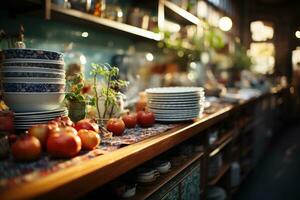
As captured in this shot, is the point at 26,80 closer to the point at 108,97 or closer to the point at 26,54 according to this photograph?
the point at 26,54

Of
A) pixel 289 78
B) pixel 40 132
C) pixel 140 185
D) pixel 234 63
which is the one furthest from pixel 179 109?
pixel 289 78

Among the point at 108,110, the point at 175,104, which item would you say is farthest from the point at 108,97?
the point at 175,104

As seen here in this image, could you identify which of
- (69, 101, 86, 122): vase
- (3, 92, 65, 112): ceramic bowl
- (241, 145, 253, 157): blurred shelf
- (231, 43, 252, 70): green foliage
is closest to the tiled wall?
(69, 101, 86, 122): vase

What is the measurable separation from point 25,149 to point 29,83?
0.40 metres

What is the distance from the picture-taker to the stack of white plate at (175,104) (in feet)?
6.37

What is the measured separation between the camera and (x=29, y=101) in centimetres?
137

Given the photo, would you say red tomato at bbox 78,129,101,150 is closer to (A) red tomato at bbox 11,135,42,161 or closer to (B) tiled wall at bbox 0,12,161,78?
(A) red tomato at bbox 11,135,42,161

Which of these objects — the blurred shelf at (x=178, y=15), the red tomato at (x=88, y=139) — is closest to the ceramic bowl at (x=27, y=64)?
the red tomato at (x=88, y=139)

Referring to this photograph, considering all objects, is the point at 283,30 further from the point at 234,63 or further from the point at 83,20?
the point at 83,20

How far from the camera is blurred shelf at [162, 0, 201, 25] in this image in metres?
3.81

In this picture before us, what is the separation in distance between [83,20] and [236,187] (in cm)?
227

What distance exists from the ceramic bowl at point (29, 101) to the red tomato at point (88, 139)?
267 millimetres

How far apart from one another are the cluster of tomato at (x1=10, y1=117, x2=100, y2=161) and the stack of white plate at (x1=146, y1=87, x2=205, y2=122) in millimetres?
781

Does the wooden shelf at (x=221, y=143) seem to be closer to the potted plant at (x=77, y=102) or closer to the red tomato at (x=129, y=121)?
the red tomato at (x=129, y=121)
